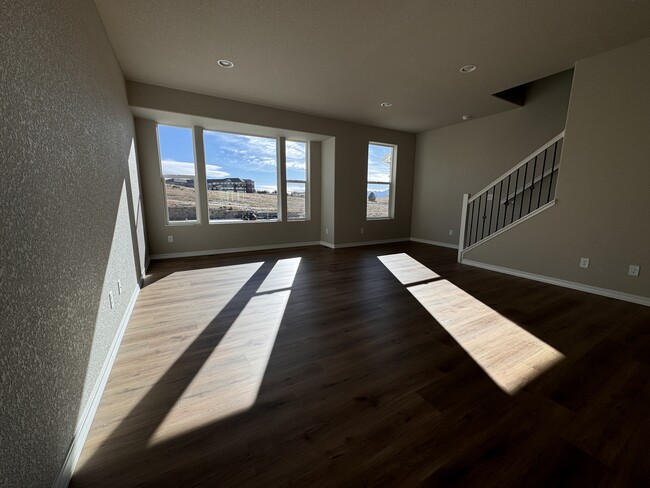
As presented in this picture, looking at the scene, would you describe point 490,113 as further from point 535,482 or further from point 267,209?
point 535,482

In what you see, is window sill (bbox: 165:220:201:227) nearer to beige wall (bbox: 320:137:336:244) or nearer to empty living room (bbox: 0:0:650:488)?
empty living room (bbox: 0:0:650:488)

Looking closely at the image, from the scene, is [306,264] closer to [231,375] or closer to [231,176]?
[231,176]

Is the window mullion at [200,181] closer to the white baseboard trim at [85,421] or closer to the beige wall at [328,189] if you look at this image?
the beige wall at [328,189]

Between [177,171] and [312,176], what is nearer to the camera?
[177,171]

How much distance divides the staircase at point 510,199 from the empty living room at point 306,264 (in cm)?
6

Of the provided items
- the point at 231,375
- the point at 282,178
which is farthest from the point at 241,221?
the point at 231,375

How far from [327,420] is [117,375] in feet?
4.62

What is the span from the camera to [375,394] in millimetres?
1622

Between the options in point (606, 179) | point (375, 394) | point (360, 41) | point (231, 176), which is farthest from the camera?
point (231, 176)

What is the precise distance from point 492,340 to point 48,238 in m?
2.85

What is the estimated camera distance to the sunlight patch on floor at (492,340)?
183 centimetres

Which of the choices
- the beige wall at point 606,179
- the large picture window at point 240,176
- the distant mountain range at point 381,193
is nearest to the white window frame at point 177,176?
the large picture window at point 240,176

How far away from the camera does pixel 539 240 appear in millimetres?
3732

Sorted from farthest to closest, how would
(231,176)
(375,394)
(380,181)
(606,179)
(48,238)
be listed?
1. (380,181)
2. (231,176)
3. (606,179)
4. (375,394)
5. (48,238)
